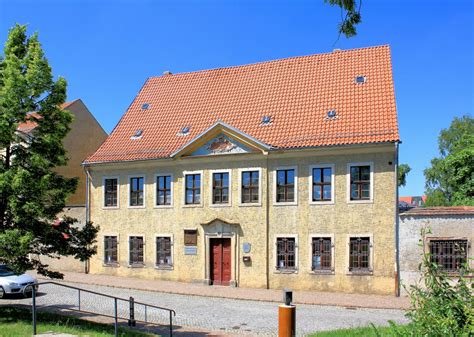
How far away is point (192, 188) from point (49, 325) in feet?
44.9

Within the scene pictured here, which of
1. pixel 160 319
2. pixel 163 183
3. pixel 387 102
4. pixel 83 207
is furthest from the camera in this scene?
pixel 83 207

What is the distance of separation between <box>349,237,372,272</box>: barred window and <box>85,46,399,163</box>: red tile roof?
423cm

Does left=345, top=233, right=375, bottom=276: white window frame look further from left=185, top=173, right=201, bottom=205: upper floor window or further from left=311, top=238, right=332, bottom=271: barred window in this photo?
left=185, top=173, right=201, bottom=205: upper floor window

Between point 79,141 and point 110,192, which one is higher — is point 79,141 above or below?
above

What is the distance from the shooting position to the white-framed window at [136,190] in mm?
27281

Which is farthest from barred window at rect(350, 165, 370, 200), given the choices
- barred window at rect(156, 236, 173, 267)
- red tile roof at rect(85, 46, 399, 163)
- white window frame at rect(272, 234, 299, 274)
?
barred window at rect(156, 236, 173, 267)

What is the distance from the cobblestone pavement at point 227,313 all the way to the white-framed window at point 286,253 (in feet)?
11.7

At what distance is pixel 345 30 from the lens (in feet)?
30.9

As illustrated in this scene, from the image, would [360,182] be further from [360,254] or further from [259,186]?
[259,186]

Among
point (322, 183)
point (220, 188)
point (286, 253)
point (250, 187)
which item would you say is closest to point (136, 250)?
point (220, 188)

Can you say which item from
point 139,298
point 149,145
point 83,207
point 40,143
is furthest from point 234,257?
point 40,143

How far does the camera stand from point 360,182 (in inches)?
884

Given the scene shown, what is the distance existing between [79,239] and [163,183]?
11807 millimetres

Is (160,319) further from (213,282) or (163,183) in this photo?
(163,183)
